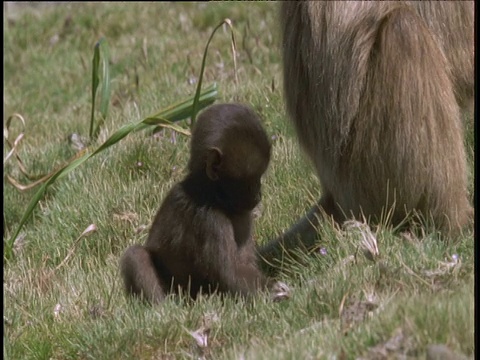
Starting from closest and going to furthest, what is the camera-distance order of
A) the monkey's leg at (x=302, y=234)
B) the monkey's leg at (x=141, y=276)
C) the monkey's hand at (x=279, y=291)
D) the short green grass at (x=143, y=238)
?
1. the short green grass at (x=143, y=238)
2. the monkey's hand at (x=279, y=291)
3. the monkey's leg at (x=141, y=276)
4. the monkey's leg at (x=302, y=234)

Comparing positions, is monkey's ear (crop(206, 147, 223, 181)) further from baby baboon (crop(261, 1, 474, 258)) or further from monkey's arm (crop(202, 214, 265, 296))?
baby baboon (crop(261, 1, 474, 258))

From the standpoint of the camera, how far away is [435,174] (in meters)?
4.79

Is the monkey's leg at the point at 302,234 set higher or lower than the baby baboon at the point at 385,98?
lower

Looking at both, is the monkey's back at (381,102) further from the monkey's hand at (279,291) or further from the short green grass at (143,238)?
the monkey's hand at (279,291)

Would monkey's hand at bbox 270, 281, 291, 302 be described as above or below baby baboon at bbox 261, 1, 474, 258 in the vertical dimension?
below

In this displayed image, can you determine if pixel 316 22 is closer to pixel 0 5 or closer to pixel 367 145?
pixel 367 145

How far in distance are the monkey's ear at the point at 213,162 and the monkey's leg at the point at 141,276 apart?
0.55 meters

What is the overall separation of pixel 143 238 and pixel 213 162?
1.22 meters

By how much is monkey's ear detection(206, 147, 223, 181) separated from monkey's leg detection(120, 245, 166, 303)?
1.80ft

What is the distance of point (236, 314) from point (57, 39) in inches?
282

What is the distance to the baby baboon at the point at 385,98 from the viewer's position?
4707 mm

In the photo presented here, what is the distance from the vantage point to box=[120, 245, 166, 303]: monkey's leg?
16.2ft

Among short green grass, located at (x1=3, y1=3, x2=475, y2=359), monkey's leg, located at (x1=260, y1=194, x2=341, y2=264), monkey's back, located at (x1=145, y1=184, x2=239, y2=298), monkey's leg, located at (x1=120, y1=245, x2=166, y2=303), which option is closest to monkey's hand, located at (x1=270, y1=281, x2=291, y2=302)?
short green grass, located at (x1=3, y1=3, x2=475, y2=359)

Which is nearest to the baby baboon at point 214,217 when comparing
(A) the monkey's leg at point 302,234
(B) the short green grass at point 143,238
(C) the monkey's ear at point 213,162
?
(C) the monkey's ear at point 213,162
